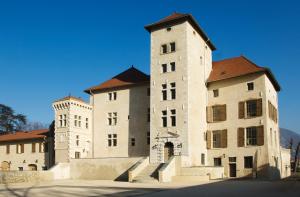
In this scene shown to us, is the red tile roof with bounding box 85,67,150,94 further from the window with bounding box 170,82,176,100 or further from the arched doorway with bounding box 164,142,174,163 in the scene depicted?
the arched doorway with bounding box 164,142,174,163

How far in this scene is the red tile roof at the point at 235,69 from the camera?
35875mm

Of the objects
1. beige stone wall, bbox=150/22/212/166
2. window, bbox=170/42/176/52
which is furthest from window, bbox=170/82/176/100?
window, bbox=170/42/176/52

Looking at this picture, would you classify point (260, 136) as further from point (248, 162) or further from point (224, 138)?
point (224, 138)

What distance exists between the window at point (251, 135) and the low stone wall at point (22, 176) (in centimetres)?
1932

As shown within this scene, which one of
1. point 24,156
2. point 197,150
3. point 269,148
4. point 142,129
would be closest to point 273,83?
point 269,148

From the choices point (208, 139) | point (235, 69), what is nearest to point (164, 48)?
point (235, 69)

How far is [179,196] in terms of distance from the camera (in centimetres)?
1673

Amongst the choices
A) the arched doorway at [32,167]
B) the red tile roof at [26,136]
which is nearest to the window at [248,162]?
the red tile roof at [26,136]

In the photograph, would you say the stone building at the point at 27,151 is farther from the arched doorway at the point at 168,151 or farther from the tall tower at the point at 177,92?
the arched doorway at the point at 168,151

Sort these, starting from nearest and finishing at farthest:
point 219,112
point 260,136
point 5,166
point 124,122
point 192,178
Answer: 1. point 192,178
2. point 260,136
3. point 219,112
4. point 124,122
5. point 5,166

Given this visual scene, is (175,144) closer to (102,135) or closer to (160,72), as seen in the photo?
(160,72)

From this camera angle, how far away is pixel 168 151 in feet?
113

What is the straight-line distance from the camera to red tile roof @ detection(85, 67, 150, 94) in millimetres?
41003

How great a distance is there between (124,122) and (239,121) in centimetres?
1229
